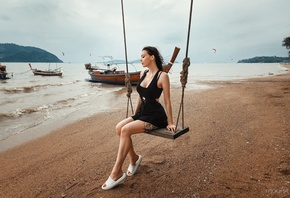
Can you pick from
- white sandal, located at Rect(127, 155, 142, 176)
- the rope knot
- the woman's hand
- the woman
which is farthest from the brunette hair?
white sandal, located at Rect(127, 155, 142, 176)

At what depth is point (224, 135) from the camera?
15.7ft

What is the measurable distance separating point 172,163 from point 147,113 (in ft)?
4.15

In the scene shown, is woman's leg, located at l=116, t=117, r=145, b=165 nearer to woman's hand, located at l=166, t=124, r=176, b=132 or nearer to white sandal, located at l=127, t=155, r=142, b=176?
white sandal, located at l=127, t=155, r=142, b=176

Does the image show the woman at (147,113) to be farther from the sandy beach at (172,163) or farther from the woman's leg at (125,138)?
the sandy beach at (172,163)

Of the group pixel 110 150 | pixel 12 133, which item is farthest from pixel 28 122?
pixel 110 150

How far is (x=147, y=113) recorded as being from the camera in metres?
2.94

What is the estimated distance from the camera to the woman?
2793mm

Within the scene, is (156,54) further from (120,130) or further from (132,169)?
(132,169)

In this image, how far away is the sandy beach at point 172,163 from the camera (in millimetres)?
2805

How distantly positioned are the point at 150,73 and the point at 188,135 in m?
2.52

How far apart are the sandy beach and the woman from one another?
0.29 metres

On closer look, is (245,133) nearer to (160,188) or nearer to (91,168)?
(160,188)

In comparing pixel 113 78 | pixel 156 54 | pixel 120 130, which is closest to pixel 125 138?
pixel 120 130

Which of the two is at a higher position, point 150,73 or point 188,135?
point 150,73
